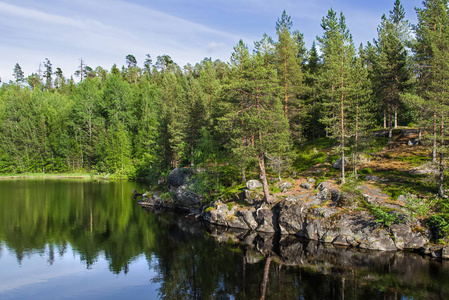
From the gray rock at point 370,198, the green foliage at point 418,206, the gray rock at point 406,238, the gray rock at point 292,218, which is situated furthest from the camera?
the gray rock at point 292,218

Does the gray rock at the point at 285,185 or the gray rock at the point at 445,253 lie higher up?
the gray rock at the point at 285,185

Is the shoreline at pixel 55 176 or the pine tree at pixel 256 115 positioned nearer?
the pine tree at pixel 256 115

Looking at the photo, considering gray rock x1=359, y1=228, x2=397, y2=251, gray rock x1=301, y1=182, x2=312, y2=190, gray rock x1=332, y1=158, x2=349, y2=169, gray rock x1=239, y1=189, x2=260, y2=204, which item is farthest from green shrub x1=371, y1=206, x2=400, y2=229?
gray rock x1=239, y1=189, x2=260, y2=204

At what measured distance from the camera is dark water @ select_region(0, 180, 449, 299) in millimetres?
19188

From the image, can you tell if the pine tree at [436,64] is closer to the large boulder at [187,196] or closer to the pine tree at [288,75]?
the pine tree at [288,75]

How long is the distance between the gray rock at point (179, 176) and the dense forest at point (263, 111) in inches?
102

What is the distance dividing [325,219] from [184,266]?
13547mm

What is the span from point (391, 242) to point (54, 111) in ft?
285

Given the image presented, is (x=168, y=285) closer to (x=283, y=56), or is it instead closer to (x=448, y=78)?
(x=448, y=78)

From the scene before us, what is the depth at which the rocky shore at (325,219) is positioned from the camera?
25.4m

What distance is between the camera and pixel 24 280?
69.6 feet

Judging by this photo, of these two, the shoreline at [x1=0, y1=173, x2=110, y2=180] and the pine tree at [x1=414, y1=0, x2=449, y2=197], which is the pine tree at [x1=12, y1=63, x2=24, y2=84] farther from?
the pine tree at [x1=414, y1=0, x2=449, y2=197]

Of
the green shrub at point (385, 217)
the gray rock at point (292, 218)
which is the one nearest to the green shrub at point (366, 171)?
the green shrub at point (385, 217)

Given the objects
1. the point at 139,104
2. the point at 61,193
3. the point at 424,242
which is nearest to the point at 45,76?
the point at 139,104
